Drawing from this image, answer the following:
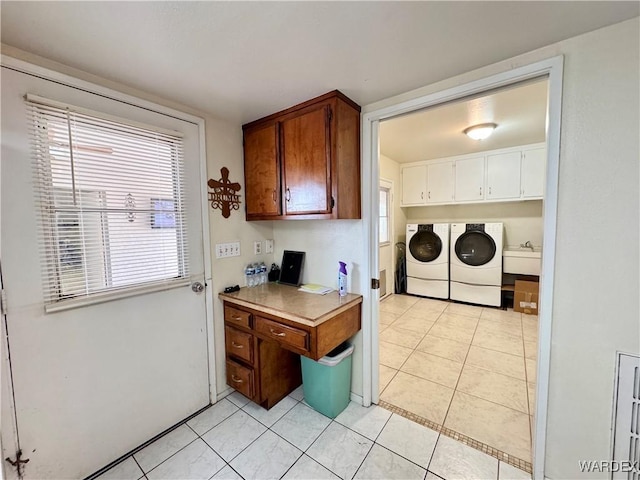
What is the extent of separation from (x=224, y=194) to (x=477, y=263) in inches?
146

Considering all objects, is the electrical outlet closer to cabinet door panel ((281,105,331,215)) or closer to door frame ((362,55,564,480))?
cabinet door panel ((281,105,331,215))

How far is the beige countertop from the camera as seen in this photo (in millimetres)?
1570

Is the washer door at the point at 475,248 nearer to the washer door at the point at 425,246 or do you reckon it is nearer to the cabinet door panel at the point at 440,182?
the washer door at the point at 425,246

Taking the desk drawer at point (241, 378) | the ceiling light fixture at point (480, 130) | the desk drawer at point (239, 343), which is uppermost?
the ceiling light fixture at point (480, 130)

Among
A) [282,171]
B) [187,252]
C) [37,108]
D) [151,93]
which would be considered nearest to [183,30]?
[151,93]

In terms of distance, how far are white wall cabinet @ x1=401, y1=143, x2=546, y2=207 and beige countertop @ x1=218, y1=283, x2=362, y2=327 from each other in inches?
123

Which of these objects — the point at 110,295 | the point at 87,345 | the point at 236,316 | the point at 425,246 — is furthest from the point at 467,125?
the point at 87,345

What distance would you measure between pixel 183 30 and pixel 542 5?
4.64 feet

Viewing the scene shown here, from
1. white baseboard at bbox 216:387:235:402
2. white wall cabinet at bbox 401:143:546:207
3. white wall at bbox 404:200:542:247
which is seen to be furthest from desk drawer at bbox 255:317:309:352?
white wall at bbox 404:200:542:247

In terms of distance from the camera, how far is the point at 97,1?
36.3 inches

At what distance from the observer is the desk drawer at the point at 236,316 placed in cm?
187

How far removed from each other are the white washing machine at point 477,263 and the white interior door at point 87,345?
3715mm

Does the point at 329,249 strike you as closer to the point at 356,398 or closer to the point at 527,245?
the point at 356,398

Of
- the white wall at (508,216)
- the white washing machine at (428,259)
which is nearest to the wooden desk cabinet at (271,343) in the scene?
the white washing machine at (428,259)
